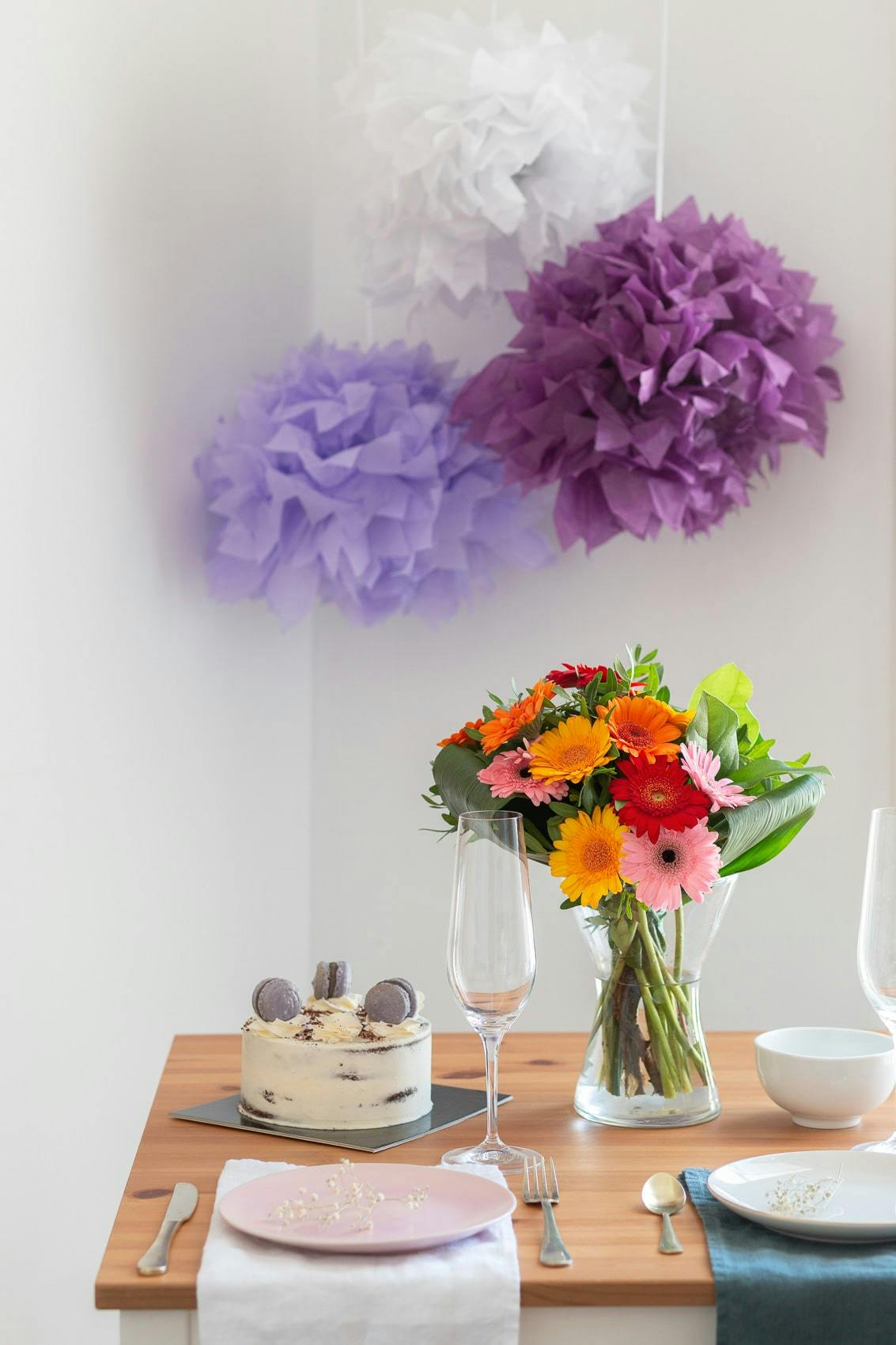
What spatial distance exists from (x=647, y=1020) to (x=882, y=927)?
0.20 meters

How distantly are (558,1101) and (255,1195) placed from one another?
1.19 feet

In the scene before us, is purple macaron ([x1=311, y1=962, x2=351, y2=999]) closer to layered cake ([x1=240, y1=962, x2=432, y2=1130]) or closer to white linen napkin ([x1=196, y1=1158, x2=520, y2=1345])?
layered cake ([x1=240, y1=962, x2=432, y2=1130])

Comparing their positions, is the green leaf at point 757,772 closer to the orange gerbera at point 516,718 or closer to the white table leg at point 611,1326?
the orange gerbera at point 516,718

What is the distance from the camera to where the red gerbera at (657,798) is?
3.31 ft

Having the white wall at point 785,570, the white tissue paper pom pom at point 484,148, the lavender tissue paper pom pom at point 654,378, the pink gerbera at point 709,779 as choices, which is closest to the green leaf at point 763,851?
the pink gerbera at point 709,779

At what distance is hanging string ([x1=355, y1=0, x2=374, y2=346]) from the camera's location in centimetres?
209

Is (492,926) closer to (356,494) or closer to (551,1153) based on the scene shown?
(551,1153)

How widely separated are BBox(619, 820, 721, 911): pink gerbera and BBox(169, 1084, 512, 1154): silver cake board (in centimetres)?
26

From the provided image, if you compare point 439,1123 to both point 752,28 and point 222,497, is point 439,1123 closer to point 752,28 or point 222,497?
point 222,497

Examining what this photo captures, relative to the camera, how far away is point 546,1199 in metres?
0.91

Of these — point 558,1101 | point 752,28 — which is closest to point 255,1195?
point 558,1101

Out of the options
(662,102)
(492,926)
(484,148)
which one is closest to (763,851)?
(492,926)

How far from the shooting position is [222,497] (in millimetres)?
1861

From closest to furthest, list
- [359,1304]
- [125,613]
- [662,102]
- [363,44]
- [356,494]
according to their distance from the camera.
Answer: [359,1304], [125,613], [356,494], [662,102], [363,44]
